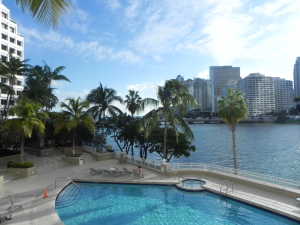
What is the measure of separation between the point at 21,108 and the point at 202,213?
50.6 feet

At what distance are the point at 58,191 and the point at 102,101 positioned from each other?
16.8 metres

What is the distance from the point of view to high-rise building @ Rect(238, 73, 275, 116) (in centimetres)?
16388

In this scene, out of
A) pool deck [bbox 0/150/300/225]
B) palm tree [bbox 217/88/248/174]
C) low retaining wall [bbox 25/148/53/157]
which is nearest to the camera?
pool deck [bbox 0/150/300/225]

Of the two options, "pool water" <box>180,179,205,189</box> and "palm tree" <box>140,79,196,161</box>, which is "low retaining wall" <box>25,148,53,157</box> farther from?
"pool water" <box>180,179,205,189</box>

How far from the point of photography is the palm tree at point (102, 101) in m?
29.6

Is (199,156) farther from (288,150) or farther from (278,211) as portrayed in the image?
(278,211)

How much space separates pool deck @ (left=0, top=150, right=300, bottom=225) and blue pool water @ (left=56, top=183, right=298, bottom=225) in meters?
0.50

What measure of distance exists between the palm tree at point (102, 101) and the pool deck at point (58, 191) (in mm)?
9759

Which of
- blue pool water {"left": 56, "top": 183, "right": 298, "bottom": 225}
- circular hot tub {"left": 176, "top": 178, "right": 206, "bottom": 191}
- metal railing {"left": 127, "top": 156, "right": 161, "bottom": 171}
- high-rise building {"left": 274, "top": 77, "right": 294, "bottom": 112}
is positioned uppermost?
high-rise building {"left": 274, "top": 77, "right": 294, "bottom": 112}

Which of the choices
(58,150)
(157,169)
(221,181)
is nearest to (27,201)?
(157,169)

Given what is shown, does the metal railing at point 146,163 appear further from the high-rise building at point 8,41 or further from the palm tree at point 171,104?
the high-rise building at point 8,41

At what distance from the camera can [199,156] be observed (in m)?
43.7

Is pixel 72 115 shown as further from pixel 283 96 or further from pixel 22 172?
pixel 283 96

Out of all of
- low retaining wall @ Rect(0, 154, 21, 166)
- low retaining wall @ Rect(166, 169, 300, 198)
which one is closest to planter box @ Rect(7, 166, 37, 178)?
low retaining wall @ Rect(0, 154, 21, 166)
